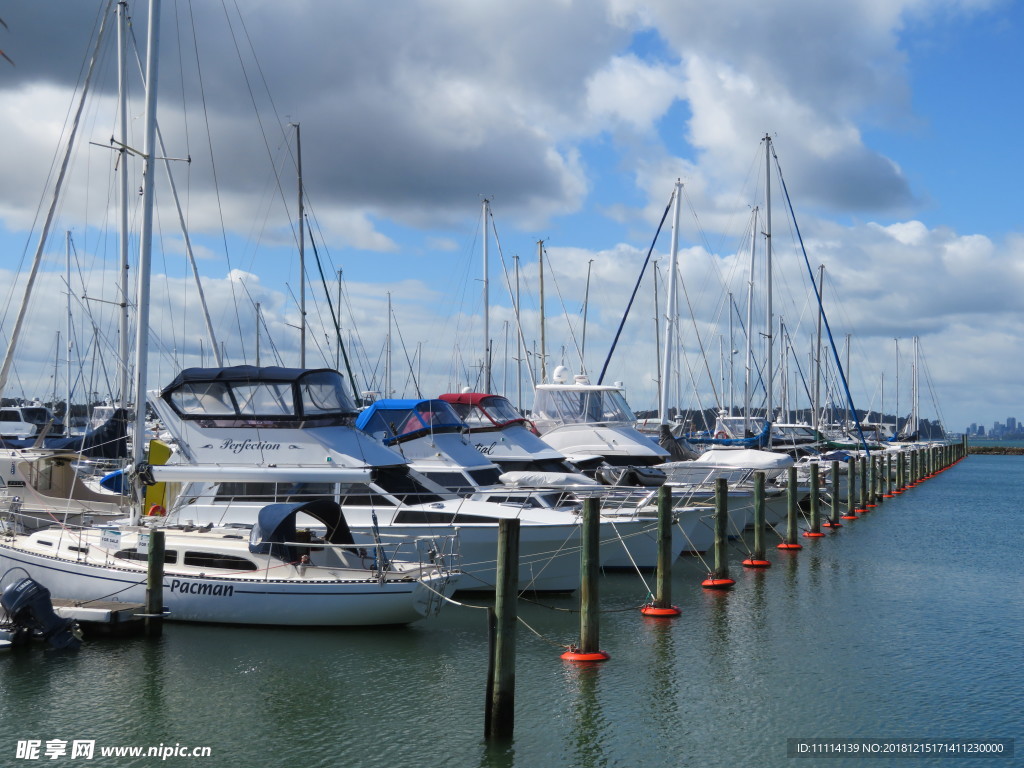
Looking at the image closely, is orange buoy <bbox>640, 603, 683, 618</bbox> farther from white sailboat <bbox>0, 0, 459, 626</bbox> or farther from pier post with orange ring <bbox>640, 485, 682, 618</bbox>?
white sailboat <bbox>0, 0, 459, 626</bbox>

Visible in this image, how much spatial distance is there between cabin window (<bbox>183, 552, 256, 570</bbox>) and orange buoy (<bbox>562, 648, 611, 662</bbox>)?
567 centimetres

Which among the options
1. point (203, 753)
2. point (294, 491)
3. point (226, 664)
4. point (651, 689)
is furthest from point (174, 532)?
point (651, 689)

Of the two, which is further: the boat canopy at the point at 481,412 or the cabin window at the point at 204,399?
the boat canopy at the point at 481,412

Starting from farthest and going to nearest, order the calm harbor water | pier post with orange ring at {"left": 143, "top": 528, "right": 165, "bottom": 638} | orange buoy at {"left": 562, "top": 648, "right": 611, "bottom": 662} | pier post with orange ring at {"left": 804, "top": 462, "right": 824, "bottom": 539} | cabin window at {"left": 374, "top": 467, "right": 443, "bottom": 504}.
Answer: pier post with orange ring at {"left": 804, "top": 462, "right": 824, "bottom": 539}, cabin window at {"left": 374, "top": 467, "right": 443, "bottom": 504}, pier post with orange ring at {"left": 143, "top": 528, "right": 165, "bottom": 638}, orange buoy at {"left": 562, "top": 648, "right": 611, "bottom": 662}, the calm harbor water

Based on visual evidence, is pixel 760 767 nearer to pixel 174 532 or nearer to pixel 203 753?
pixel 203 753

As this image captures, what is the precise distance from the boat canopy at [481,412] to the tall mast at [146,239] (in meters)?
10.3

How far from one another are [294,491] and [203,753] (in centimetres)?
826

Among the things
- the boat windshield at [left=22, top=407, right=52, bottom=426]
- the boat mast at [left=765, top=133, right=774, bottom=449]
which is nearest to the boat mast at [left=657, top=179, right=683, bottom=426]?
the boat mast at [left=765, top=133, right=774, bottom=449]

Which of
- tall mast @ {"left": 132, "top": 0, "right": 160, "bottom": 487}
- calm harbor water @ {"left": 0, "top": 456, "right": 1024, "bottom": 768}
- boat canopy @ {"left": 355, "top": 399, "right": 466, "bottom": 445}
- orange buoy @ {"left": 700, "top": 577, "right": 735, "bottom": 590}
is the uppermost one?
tall mast @ {"left": 132, "top": 0, "right": 160, "bottom": 487}

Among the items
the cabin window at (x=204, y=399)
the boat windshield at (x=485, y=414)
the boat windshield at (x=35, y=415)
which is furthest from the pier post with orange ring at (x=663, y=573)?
the boat windshield at (x=35, y=415)

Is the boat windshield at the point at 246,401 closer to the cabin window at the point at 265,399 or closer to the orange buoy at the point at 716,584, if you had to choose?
the cabin window at the point at 265,399

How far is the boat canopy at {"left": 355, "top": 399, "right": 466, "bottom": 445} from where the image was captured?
79.9 feet

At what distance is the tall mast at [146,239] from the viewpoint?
60.3 feet

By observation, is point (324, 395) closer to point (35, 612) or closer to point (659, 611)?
point (35, 612)
